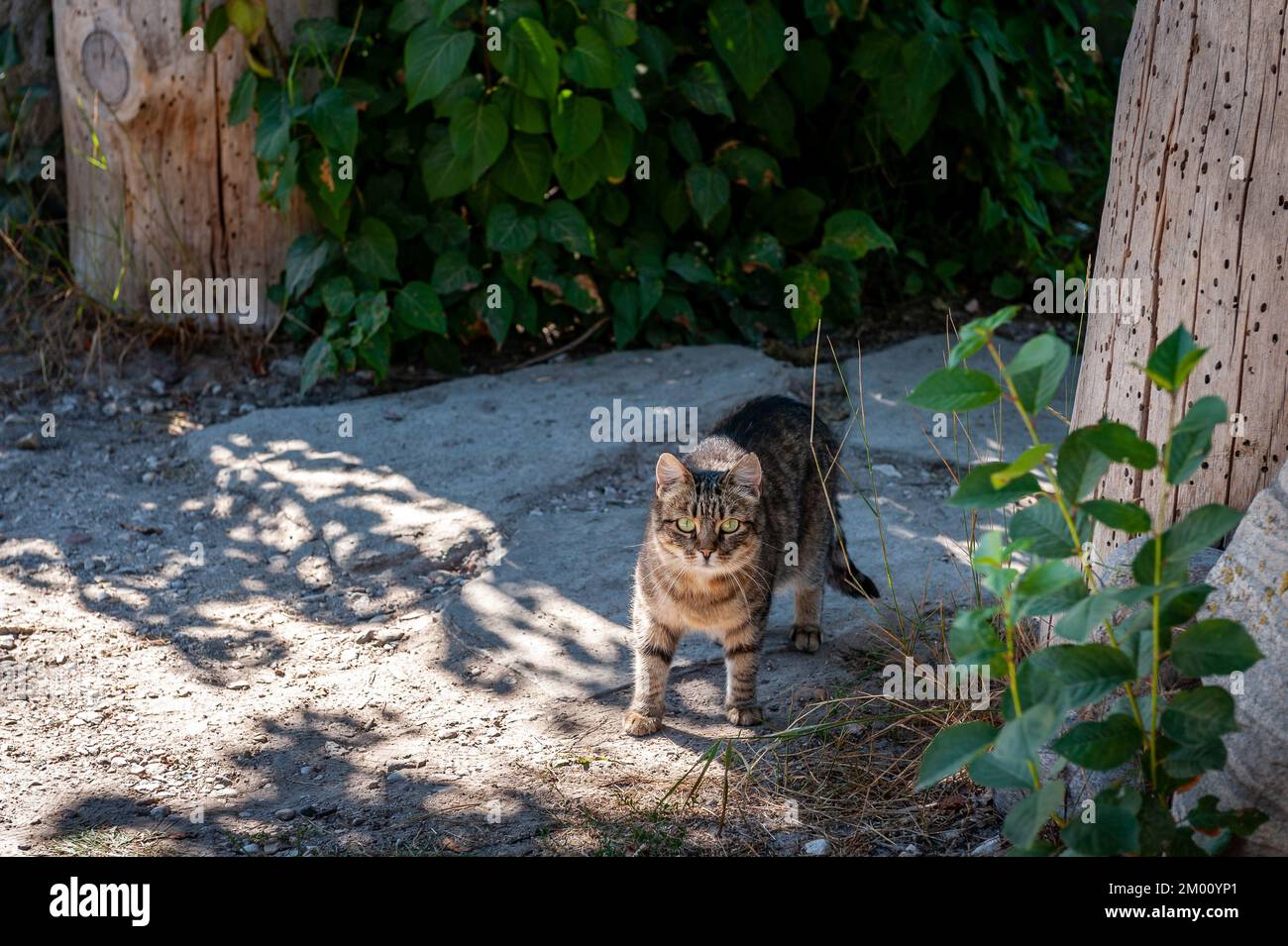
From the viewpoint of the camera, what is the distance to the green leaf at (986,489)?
261 centimetres

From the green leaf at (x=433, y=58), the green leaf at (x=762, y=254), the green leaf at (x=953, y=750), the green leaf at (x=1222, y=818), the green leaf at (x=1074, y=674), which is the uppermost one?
the green leaf at (x=433, y=58)

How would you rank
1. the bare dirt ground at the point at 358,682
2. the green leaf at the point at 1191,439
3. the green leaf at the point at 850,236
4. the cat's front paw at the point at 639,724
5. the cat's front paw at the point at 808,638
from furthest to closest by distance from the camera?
the green leaf at the point at 850,236
the cat's front paw at the point at 808,638
the cat's front paw at the point at 639,724
the bare dirt ground at the point at 358,682
the green leaf at the point at 1191,439

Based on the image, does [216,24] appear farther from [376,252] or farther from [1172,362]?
[1172,362]

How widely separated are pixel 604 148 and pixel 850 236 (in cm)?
158

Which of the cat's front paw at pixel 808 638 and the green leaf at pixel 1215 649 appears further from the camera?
the cat's front paw at pixel 808 638

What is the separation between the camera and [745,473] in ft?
14.4

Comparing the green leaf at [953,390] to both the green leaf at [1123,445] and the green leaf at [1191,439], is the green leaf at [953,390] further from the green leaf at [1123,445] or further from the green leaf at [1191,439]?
the green leaf at [1191,439]

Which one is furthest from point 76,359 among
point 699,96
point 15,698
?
point 699,96

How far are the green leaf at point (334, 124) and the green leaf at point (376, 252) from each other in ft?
1.66

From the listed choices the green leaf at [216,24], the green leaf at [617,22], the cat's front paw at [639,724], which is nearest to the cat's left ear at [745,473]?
the cat's front paw at [639,724]

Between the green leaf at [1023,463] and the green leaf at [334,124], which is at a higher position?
the green leaf at [334,124]

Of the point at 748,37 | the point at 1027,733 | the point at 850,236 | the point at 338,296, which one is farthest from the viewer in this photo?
the point at 850,236

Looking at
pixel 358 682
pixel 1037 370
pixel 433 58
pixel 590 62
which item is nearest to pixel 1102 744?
pixel 1037 370

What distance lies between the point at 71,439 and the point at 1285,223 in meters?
5.77
